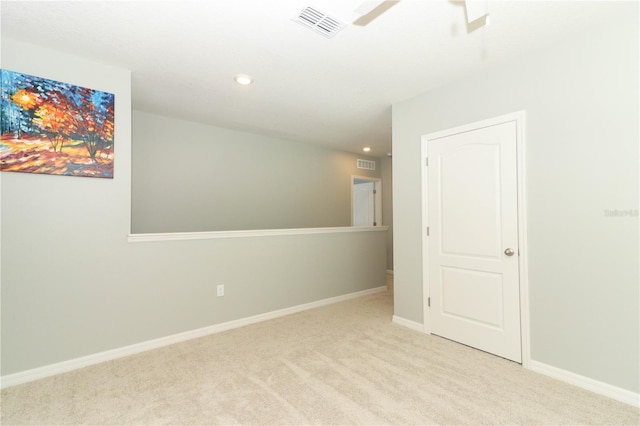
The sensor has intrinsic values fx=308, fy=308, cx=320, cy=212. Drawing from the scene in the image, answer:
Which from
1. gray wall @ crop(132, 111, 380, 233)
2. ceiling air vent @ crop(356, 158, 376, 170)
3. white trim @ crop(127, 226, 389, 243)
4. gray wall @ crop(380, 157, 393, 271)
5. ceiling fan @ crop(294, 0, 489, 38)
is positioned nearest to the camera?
ceiling fan @ crop(294, 0, 489, 38)

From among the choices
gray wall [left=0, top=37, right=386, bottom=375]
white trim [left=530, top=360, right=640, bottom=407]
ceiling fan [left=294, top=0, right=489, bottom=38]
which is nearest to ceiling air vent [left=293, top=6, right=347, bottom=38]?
ceiling fan [left=294, top=0, right=489, bottom=38]

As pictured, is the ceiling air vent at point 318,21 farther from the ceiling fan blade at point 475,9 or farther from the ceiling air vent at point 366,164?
the ceiling air vent at point 366,164

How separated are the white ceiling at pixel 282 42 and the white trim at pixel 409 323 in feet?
8.08

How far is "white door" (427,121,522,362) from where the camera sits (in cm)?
260

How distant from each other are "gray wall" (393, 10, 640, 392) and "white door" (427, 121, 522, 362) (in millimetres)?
154

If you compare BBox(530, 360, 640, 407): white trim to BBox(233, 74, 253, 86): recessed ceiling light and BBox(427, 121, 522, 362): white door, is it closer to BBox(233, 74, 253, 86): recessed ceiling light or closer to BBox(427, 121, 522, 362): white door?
BBox(427, 121, 522, 362): white door

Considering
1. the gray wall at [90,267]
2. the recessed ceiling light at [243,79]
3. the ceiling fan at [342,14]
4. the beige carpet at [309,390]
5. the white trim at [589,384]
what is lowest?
the beige carpet at [309,390]

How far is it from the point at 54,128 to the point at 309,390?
9.12ft

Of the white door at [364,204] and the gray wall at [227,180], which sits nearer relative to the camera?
the gray wall at [227,180]

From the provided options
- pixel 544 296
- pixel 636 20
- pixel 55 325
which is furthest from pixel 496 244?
pixel 55 325

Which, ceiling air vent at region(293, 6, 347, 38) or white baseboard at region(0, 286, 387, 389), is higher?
ceiling air vent at region(293, 6, 347, 38)

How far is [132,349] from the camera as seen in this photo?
2752 mm

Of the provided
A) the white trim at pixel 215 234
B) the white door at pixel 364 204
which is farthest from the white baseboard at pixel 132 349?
the white door at pixel 364 204

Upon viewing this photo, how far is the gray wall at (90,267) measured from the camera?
2291 millimetres
